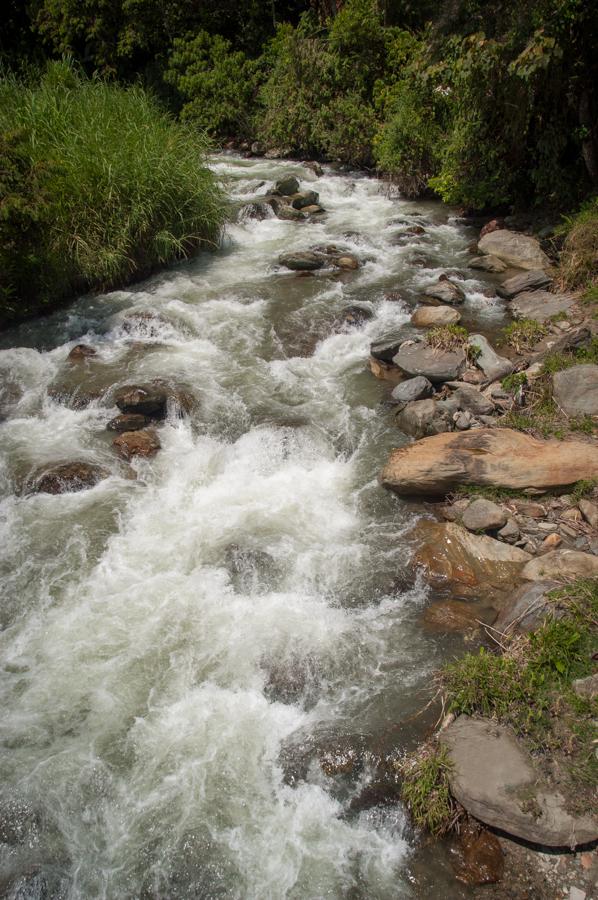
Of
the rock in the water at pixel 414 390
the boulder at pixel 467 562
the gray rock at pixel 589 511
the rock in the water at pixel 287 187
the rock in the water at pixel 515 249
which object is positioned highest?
the rock in the water at pixel 287 187

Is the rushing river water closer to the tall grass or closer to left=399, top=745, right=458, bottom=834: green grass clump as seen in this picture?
left=399, top=745, right=458, bottom=834: green grass clump

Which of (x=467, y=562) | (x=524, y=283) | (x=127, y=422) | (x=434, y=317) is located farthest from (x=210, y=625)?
(x=524, y=283)

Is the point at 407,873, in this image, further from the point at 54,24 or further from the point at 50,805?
the point at 54,24

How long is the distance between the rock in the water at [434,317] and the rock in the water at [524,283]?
3.58ft

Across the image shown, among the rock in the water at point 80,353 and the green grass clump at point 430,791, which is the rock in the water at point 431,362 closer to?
the rock in the water at point 80,353

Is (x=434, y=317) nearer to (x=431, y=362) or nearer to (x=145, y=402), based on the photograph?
(x=431, y=362)

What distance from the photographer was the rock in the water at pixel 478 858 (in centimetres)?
339

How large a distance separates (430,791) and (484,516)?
2476 mm

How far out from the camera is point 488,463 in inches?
227

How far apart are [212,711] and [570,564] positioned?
291 centimetres

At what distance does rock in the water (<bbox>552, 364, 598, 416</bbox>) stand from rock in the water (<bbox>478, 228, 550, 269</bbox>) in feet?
13.5

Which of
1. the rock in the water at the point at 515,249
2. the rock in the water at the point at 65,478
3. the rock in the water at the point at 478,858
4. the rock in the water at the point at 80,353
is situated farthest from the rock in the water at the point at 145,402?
the rock in the water at the point at 515,249

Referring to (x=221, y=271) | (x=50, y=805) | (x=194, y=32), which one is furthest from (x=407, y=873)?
(x=194, y=32)

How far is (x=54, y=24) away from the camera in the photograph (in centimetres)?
2077
